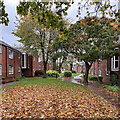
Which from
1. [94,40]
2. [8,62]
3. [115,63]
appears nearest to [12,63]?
[8,62]

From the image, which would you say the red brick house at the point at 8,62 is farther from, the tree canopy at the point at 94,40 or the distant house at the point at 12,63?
the tree canopy at the point at 94,40

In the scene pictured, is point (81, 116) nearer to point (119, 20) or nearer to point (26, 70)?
point (119, 20)

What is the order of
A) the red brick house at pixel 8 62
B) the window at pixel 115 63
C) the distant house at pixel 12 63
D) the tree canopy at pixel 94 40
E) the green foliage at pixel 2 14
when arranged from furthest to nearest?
the window at pixel 115 63, the red brick house at pixel 8 62, the distant house at pixel 12 63, the tree canopy at pixel 94 40, the green foliage at pixel 2 14

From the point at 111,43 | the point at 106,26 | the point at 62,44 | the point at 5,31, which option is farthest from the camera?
the point at 62,44

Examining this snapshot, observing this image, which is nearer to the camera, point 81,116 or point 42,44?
point 81,116

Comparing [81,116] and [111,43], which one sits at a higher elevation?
[111,43]

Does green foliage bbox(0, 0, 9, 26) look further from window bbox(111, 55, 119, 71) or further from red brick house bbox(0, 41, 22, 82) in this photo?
window bbox(111, 55, 119, 71)

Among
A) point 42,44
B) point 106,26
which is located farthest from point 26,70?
point 106,26

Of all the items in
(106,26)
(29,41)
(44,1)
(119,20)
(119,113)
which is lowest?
(119,113)

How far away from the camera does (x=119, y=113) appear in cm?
395

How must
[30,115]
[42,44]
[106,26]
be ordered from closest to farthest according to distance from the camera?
[30,115]
[106,26]
[42,44]

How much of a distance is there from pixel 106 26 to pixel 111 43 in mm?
1904

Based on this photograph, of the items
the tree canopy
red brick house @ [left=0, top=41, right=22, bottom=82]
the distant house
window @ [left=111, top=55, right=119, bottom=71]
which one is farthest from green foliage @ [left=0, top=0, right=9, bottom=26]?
window @ [left=111, top=55, right=119, bottom=71]

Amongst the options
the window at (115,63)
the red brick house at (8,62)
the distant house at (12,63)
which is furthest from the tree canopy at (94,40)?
the red brick house at (8,62)
